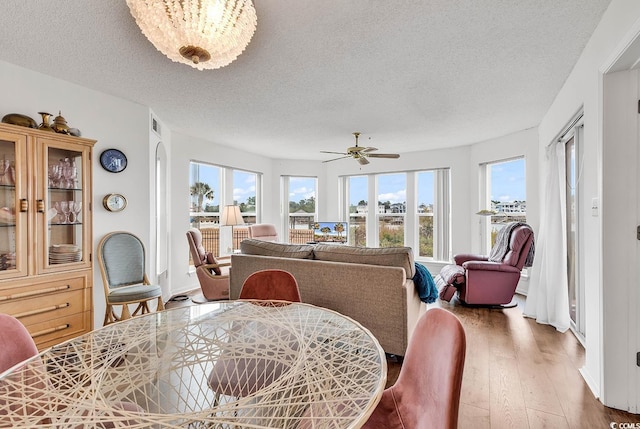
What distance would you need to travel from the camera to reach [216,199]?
17.4ft

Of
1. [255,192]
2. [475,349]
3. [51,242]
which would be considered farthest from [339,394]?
[255,192]

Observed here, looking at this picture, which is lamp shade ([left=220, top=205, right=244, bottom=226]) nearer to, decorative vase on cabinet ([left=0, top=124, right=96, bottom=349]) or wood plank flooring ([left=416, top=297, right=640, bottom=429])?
decorative vase on cabinet ([left=0, top=124, right=96, bottom=349])

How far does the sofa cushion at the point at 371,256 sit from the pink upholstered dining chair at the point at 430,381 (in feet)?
4.52

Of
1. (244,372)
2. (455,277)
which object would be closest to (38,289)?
(244,372)

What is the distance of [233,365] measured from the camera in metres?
1.36

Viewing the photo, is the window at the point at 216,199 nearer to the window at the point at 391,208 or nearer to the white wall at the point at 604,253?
the window at the point at 391,208

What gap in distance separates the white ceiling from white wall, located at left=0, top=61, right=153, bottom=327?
5.3 inches

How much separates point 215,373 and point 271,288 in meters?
0.72

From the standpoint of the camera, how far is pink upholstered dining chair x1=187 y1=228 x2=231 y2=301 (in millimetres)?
3883

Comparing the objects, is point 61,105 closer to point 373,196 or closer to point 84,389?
point 84,389

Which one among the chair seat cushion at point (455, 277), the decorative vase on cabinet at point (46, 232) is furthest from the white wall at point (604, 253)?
the decorative vase on cabinet at point (46, 232)

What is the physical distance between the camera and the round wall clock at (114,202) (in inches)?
117

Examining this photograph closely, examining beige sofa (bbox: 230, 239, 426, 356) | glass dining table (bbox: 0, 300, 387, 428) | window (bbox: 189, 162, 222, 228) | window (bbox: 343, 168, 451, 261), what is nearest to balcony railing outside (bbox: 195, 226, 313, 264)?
window (bbox: 189, 162, 222, 228)

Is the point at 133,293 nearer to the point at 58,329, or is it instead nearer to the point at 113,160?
the point at 58,329
